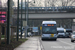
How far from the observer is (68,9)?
67.5m

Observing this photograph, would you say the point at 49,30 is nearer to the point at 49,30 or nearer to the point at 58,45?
the point at 49,30

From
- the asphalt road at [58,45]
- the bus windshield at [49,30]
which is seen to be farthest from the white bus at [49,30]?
the asphalt road at [58,45]

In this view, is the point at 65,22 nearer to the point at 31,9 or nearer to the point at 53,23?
the point at 31,9

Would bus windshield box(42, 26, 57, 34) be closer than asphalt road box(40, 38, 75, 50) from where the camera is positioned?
No

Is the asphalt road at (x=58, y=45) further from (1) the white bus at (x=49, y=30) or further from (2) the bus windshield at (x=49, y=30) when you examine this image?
(2) the bus windshield at (x=49, y=30)

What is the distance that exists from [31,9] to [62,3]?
18972 millimetres

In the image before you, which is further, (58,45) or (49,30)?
(49,30)

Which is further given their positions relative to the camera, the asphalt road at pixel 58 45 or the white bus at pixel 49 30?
the white bus at pixel 49 30

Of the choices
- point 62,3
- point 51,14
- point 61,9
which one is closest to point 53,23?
point 51,14

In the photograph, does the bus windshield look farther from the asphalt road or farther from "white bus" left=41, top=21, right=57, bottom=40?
the asphalt road

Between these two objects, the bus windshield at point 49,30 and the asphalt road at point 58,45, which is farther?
the bus windshield at point 49,30

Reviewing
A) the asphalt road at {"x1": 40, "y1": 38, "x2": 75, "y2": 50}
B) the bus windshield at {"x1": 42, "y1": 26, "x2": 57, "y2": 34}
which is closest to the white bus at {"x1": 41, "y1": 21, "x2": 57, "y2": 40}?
the bus windshield at {"x1": 42, "y1": 26, "x2": 57, "y2": 34}

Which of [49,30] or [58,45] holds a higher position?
[58,45]

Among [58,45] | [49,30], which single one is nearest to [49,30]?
[49,30]
